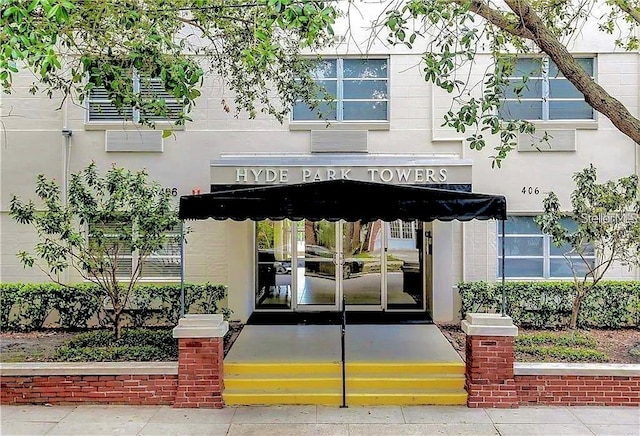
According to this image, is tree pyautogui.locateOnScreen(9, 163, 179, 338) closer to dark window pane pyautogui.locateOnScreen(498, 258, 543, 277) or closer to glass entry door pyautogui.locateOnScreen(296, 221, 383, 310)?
glass entry door pyautogui.locateOnScreen(296, 221, 383, 310)

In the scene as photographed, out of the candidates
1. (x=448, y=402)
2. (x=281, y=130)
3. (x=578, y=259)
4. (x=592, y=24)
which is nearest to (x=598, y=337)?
(x=578, y=259)

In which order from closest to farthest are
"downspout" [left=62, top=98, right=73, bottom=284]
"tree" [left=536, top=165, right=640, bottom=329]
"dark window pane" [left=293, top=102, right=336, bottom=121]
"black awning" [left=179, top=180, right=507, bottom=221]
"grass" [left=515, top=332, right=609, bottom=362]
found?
1. "black awning" [left=179, top=180, right=507, bottom=221]
2. "grass" [left=515, top=332, right=609, bottom=362]
3. "tree" [left=536, top=165, right=640, bottom=329]
4. "downspout" [left=62, top=98, right=73, bottom=284]
5. "dark window pane" [left=293, top=102, right=336, bottom=121]

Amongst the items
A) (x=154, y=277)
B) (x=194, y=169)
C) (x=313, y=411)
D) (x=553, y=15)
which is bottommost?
(x=313, y=411)

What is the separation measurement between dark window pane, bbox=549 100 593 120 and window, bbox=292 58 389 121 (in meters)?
3.61

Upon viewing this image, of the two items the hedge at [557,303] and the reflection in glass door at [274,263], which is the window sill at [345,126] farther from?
the hedge at [557,303]

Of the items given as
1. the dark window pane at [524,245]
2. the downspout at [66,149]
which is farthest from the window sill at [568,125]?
the downspout at [66,149]

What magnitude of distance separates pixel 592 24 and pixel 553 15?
2.90 metres

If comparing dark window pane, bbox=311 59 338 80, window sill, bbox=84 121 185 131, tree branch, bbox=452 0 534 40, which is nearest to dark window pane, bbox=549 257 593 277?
tree branch, bbox=452 0 534 40

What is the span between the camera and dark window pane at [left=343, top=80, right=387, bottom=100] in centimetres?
1105

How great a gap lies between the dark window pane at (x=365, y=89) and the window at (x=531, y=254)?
3905mm

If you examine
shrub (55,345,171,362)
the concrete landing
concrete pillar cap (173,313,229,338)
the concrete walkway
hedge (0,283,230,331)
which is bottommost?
the concrete walkway

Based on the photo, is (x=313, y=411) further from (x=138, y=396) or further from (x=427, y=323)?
(x=427, y=323)

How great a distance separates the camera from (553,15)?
28.5 ft

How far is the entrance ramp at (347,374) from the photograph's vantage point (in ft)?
22.5
